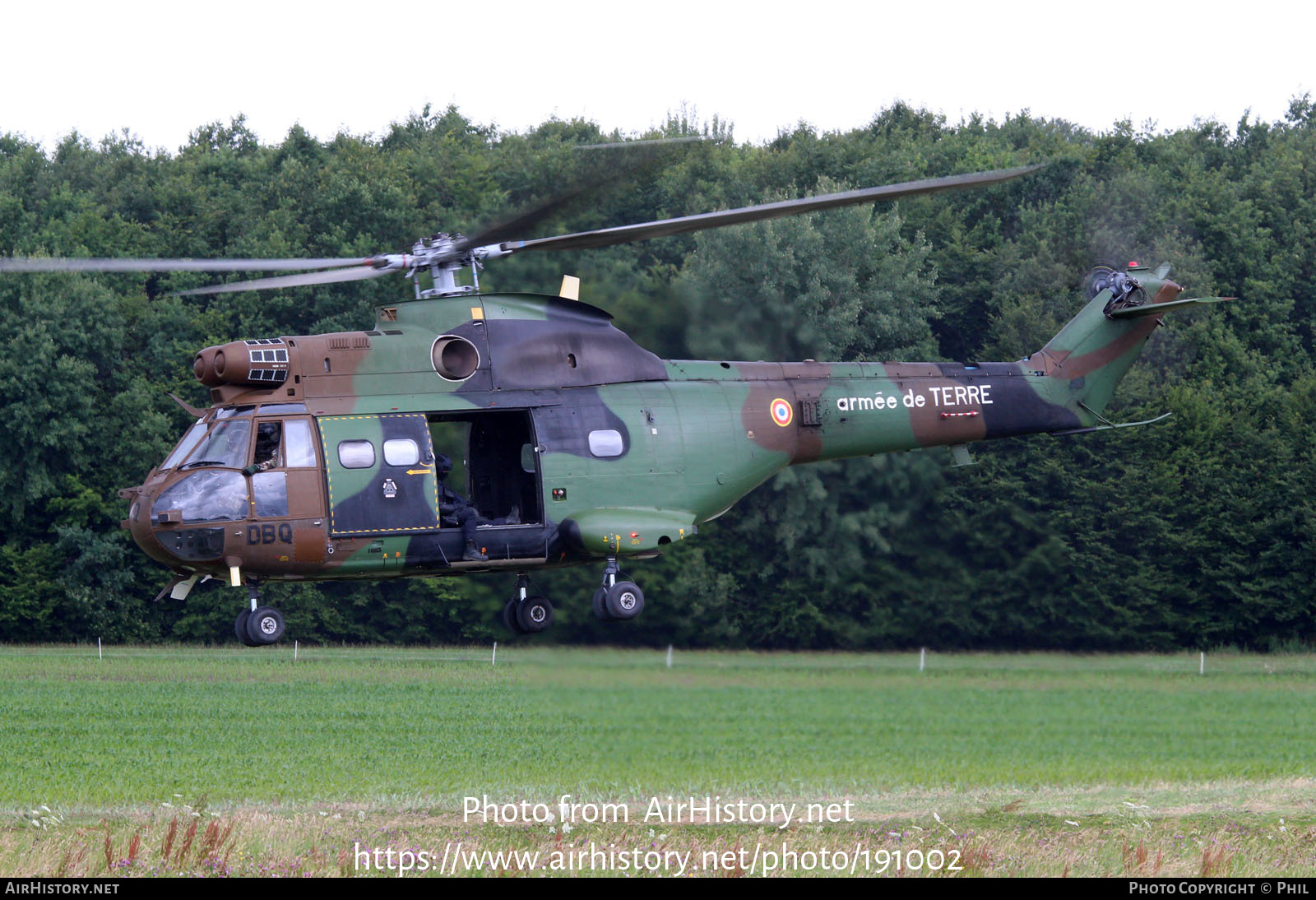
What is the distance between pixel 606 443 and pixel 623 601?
1.81m

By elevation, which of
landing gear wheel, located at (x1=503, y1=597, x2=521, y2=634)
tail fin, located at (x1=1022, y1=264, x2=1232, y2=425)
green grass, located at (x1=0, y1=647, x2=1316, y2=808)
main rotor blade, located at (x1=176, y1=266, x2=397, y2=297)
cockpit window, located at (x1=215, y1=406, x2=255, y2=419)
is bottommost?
green grass, located at (x1=0, y1=647, x2=1316, y2=808)

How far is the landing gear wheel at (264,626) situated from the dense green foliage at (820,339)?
6009 mm

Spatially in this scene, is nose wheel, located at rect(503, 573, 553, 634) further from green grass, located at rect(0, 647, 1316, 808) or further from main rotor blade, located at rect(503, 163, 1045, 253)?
main rotor blade, located at rect(503, 163, 1045, 253)

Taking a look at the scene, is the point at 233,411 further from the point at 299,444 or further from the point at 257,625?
the point at 257,625

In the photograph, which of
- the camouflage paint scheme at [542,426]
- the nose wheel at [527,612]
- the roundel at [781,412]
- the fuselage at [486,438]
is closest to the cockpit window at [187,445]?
the fuselage at [486,438]

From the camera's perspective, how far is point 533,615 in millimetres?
18859

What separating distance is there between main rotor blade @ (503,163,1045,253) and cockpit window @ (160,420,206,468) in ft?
12.8

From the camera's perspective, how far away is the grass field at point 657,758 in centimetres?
1797

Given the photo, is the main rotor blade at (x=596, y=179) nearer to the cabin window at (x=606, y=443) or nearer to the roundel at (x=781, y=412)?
the cabin window at (x=606, y=443)

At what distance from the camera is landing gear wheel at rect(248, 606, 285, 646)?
16.9m

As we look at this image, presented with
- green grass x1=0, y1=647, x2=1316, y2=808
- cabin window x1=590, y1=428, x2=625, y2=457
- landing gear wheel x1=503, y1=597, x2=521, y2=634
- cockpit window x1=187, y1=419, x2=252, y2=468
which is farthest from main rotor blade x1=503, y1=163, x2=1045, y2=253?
green grass x1=0, y1=647, x2=1316, y2=808

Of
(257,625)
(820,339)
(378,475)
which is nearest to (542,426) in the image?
(378,475)

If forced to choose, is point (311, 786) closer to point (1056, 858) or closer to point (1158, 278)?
point (1056, 858)

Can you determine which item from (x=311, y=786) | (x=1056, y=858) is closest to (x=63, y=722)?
(x=311, y=786)
